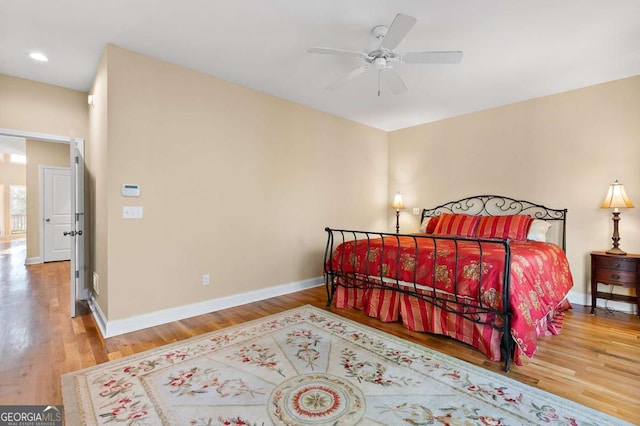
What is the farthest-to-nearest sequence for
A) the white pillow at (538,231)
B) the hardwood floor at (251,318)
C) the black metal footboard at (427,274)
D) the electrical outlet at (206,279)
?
the white pillow at (538,231) < the electrical outlet at (206,279) < the black metal footboard at (427,274) < the hardwood floor at (251,318)

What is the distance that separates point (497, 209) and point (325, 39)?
3477 mm

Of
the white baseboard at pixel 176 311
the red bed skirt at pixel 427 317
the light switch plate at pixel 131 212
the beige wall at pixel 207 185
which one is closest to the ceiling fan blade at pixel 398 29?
the beige wall at pixel 207 185

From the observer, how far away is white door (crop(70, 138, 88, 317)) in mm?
3385

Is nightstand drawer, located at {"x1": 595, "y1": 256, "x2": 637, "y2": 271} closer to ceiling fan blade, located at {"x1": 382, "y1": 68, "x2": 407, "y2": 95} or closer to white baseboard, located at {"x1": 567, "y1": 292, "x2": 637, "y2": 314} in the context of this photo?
white baseboard, located at {"x1": 567, "y1": 292, "x2": 637, "y2": 314}

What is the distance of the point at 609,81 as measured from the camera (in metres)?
3.55

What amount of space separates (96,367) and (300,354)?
151 centimetres

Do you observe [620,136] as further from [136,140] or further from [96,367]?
[96,367]

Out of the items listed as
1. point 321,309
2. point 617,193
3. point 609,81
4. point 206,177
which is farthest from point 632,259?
point 206,177

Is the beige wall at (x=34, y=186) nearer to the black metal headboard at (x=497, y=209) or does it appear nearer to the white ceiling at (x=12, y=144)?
the white ceiling at (x=12, y=144)

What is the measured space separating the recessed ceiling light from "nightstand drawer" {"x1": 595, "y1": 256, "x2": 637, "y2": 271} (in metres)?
6.34

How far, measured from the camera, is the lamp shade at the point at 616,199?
3305mm

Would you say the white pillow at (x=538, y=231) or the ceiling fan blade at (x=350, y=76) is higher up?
the ceiling fan blade at (x=350, y=76)

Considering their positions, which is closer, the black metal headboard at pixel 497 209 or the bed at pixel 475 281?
the bed at pixel 475 281

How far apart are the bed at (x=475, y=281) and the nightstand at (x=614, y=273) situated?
0.27 m
